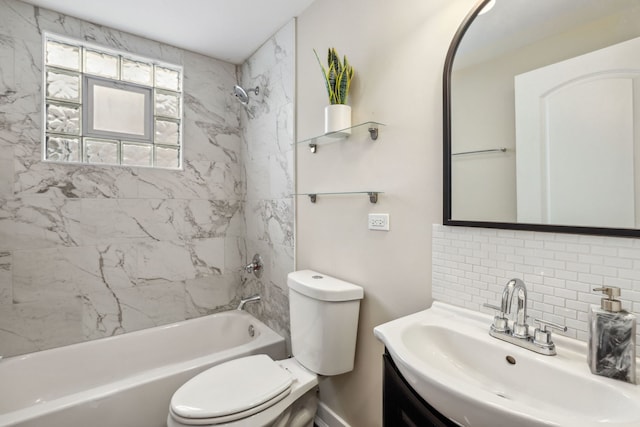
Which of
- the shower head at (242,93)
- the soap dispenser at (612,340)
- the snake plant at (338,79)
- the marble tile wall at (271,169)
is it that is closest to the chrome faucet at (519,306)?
the soap dispenser at (612,340)

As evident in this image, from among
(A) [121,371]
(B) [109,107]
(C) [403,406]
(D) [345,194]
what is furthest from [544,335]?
(B) [109,107]

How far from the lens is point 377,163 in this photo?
145 cm

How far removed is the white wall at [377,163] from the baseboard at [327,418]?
3cm

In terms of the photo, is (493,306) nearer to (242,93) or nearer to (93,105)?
(242,93)

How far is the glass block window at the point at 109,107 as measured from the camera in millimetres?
2000

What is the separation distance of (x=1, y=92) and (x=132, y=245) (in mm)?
1137

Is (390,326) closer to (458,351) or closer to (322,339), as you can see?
(458,351)

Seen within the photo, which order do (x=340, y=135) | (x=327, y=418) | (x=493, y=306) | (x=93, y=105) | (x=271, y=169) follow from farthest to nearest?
1. (x=271, y=169)
2. (x=93, y=105)
3. (x=327, y=418)
4. (x=340, y=135)
5. (x=493, y=306)

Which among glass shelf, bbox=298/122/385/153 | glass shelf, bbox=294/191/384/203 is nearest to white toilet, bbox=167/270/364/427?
glass shelf, bbox=294/191/384/203

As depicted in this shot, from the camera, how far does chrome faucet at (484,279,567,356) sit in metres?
0.85

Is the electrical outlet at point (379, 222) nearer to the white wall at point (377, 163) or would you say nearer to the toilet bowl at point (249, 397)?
the white wall at point (377, 163)

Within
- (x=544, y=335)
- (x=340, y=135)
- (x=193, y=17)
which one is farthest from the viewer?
(x=193, y=17)

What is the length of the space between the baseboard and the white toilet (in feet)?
0.55

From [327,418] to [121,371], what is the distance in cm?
140
